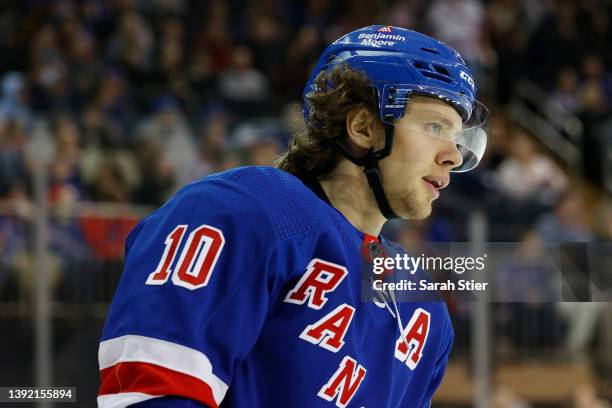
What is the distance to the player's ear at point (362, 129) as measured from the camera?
220 cm

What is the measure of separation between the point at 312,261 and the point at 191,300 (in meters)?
0.28

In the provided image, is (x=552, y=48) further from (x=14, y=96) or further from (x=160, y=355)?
(x=160, y=355)

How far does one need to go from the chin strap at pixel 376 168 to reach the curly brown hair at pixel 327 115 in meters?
0.07

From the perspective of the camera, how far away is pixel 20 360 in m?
4.50

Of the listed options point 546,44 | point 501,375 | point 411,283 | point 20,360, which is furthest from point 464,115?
point 546,44

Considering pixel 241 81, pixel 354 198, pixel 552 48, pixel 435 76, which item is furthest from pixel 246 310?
pixel 552 48

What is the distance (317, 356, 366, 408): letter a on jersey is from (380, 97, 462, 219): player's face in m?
0.35

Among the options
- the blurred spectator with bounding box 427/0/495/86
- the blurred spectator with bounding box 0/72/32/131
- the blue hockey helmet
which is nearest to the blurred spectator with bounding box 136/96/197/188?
the blurred spectator with bounding box 0/72/32/131

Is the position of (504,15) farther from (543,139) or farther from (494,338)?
(494,338)

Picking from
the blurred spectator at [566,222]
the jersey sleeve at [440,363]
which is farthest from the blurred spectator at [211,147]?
the jersey sleeve at [440,363]

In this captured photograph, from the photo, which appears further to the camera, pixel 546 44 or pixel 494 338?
pixel 546 44

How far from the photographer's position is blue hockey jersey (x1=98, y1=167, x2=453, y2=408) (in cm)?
178

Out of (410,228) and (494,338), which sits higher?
(410,228)

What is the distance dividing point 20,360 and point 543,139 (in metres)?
7.47
